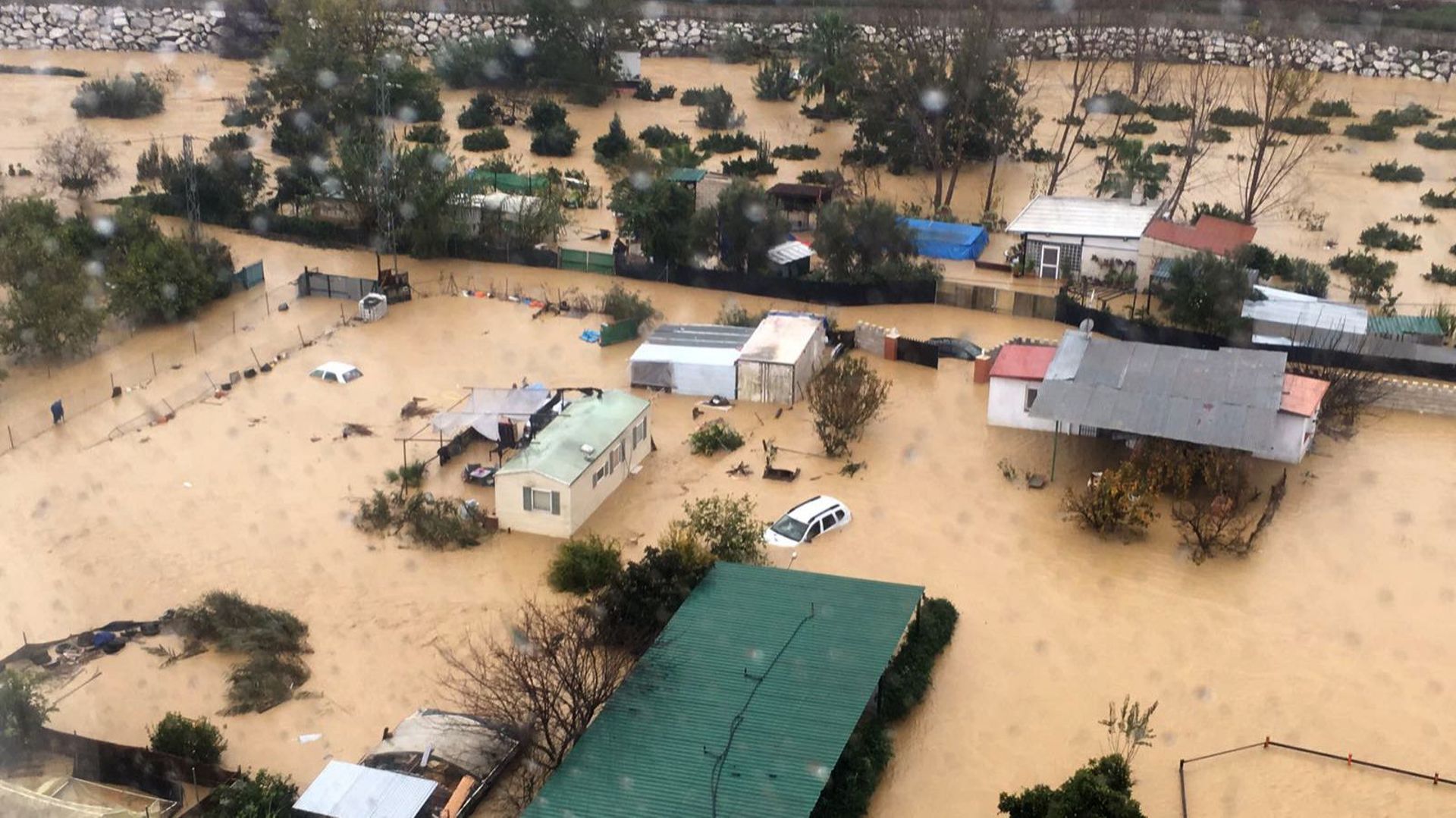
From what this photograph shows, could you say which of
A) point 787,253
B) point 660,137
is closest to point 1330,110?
point 660,137

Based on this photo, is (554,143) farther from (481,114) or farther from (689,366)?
(689,366)

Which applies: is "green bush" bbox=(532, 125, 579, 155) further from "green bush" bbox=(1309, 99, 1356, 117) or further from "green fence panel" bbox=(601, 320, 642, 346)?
"green bush" bbox=(1309, 99, 1356, 117)

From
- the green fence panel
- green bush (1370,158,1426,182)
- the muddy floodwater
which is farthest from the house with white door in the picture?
green bush (1370,158,1426,182)

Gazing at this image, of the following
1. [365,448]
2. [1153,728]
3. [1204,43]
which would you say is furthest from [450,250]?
[1204,43]

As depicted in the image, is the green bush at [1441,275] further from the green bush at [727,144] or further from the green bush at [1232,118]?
the green bush at [727,144]

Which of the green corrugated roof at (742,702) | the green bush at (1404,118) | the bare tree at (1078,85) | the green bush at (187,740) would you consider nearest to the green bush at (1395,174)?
the green bush at (1404,118)

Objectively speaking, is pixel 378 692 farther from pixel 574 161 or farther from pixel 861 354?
pixel 574 161
